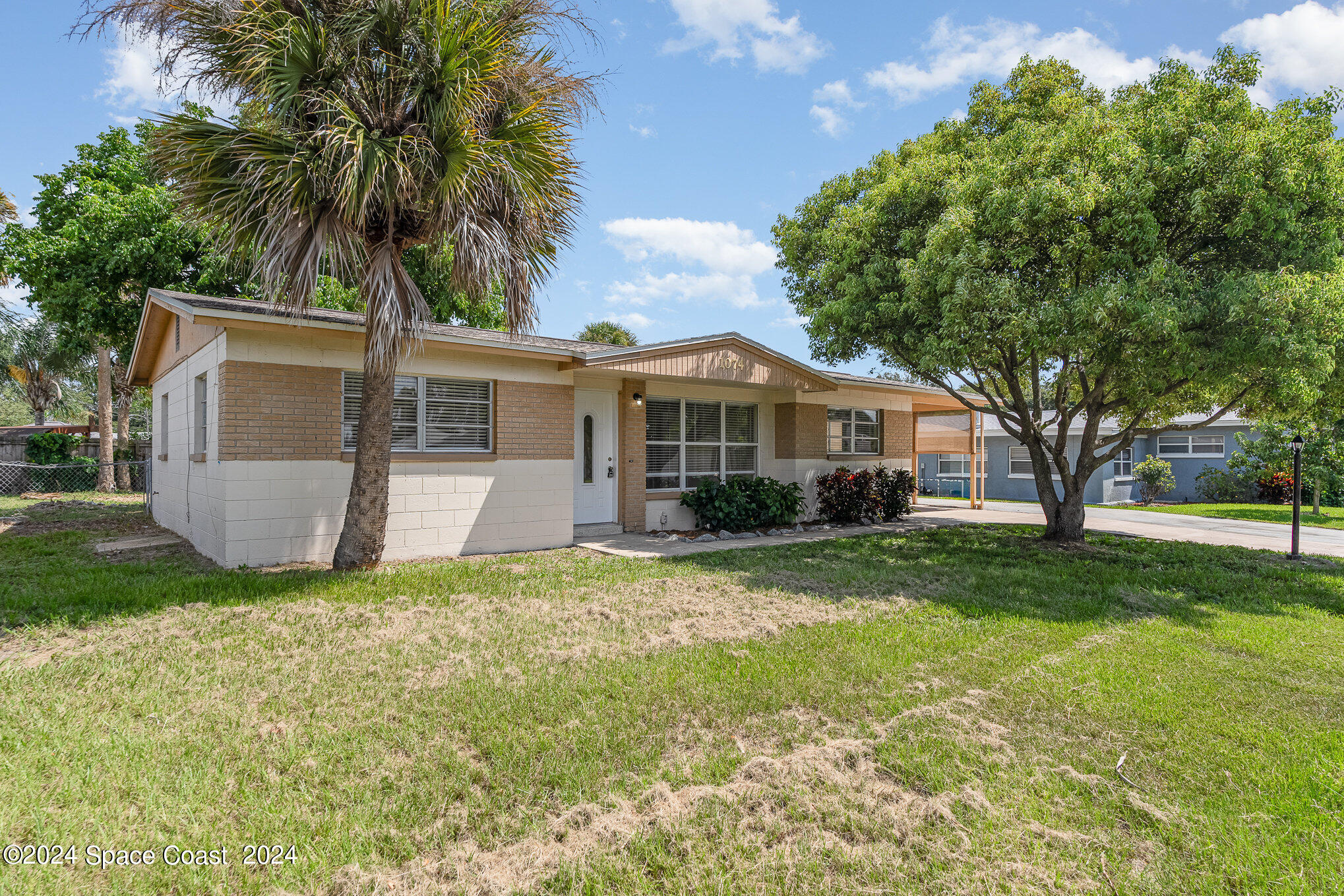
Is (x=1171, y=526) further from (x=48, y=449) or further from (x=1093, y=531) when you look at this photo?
(x=48, y=449)

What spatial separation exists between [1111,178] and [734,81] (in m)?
6.09

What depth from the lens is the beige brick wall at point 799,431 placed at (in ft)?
43.3

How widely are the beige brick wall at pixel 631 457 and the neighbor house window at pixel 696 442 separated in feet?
0.63

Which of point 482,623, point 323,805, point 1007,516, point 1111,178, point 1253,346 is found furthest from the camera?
point 1007,516

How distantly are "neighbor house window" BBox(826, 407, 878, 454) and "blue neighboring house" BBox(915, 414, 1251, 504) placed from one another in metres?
6.71

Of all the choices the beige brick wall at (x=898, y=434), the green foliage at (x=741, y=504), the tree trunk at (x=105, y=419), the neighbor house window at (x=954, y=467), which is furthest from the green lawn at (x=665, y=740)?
the neighbor house window at (x=954, y=467)

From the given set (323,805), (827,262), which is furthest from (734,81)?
(323,805)

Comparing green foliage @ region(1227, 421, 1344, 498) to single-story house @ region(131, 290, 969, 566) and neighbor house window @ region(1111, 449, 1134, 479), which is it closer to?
neighbor house window @ region(1111, 449, 1134, 479)

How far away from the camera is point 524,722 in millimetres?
3697

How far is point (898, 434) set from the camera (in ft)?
50.6

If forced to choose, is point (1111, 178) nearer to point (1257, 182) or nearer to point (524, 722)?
point (1257, 182)

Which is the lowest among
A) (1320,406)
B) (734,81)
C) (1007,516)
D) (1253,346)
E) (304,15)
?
(1007,516)

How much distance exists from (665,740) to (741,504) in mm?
8300

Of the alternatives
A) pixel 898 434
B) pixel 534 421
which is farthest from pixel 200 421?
pixel 898 434
